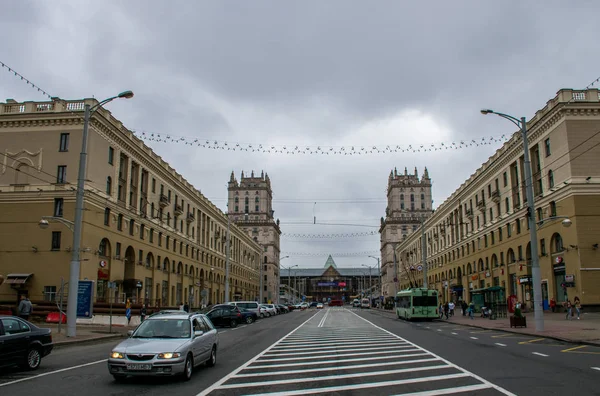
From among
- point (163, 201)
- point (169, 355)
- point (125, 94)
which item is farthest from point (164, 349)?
point (163, 201)

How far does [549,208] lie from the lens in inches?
1743

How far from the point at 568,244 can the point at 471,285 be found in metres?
Answer: 29.6

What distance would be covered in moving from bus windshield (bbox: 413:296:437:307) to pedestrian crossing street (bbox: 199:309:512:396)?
27671mm

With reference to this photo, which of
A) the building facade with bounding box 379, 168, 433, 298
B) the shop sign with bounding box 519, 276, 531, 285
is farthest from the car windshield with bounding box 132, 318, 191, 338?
the building facade with bounding box 379, 168, 433, 298

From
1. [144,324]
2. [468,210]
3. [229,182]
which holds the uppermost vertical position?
[229,182]

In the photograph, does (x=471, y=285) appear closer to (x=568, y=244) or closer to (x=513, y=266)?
(x=513, y=266)

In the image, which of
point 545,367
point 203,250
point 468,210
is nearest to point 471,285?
point 468,210

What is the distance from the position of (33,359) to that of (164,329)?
3.92 m

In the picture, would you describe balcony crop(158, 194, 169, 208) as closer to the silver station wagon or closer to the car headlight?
the silver station wagon

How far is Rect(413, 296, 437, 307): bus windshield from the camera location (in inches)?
1751

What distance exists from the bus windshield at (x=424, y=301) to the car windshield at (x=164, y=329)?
114ft

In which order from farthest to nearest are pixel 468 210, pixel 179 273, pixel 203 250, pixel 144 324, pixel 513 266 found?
pixel 203 250 → pixel 468 210 → pixel 179 273 → pixel 513 266 → pixel 144 324

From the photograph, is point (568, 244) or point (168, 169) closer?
point (568, 244)

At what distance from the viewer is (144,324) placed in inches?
492
